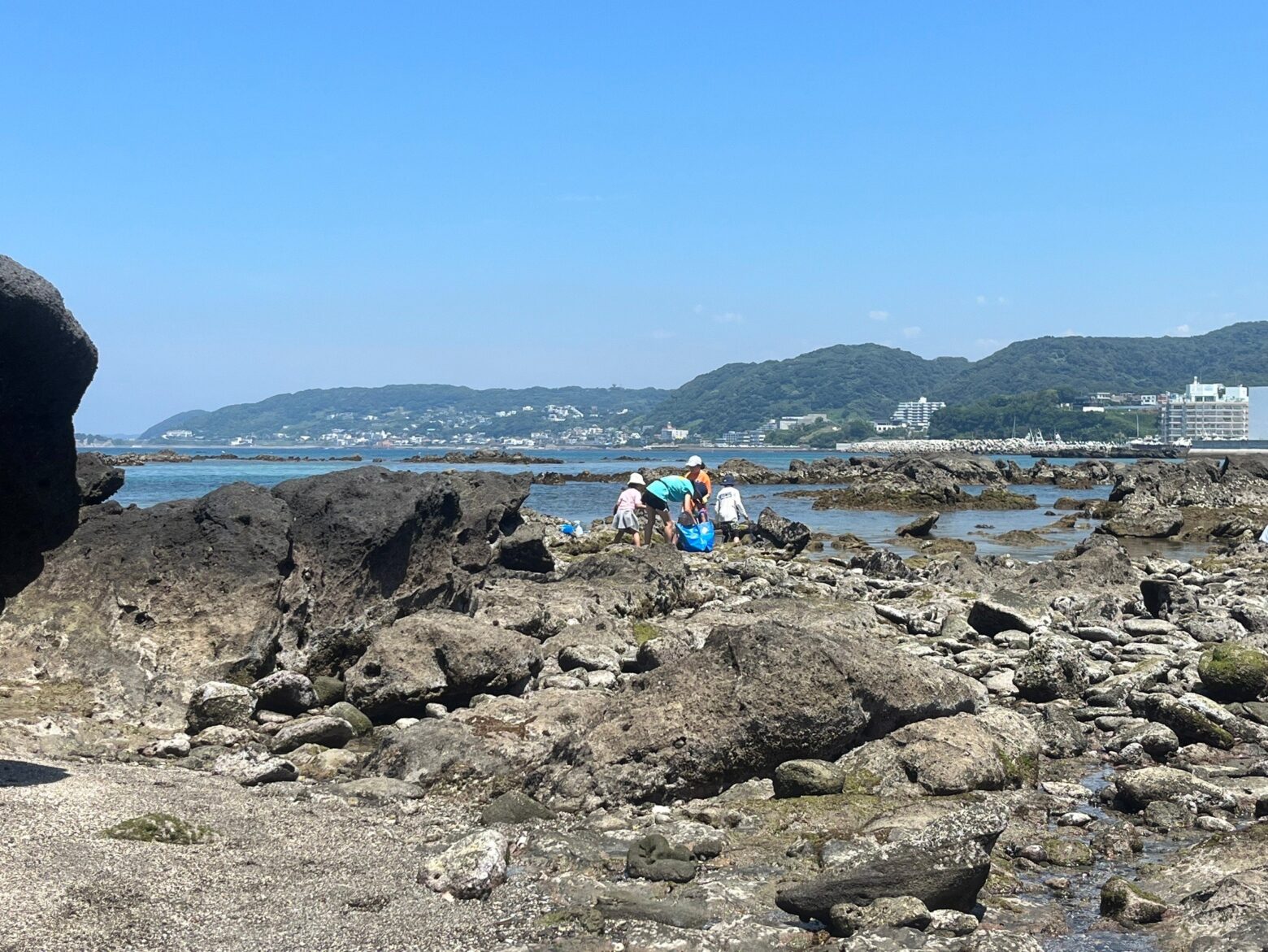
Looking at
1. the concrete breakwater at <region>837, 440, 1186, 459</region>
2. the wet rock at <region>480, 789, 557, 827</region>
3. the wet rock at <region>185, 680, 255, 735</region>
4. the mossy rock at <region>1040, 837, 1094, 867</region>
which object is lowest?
the concrete breakwater at <region>837, 440, 1186, 459</region>

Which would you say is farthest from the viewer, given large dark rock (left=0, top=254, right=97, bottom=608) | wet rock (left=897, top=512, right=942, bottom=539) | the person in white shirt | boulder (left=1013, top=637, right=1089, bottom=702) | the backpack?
wet rock (left=897, top=512, right=942, bottom=539)

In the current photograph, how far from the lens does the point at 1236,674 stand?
12102 mm

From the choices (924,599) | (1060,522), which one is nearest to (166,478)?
(1060,522)

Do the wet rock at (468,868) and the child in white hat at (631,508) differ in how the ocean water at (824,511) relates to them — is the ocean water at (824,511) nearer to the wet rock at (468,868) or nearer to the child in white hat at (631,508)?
the child in white hat at (631,508)

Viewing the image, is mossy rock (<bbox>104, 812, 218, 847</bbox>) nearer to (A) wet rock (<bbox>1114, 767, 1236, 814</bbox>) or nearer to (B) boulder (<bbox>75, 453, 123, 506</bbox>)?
(A) wet rock (<bbox>1114, 767, 1236, 814</bbox>)

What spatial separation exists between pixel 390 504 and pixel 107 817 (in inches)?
319

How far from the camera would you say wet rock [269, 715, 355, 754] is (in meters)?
10.1

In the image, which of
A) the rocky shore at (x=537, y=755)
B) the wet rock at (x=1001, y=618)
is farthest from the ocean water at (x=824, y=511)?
the wet rock at (x=1001, y=618)

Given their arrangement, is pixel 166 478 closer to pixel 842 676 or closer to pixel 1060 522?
pixel 1060 522

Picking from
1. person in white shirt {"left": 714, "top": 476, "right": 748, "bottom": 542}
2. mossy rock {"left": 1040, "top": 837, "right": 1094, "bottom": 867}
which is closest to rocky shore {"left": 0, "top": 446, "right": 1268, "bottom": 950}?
mossy rock {"left": 1040, "top": 837, "right": 1094, "bottom": 867}

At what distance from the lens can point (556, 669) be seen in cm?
1317

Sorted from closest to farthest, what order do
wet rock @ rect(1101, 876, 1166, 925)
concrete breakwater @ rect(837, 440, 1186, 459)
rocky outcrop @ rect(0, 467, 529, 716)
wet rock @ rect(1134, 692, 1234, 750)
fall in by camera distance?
wet rock @ rect(1101, 876, 1166, 925), wet rock @ rect(1134, 692, 1234, 750), rocky outcrop @ rect(0, 467, 529, 716), concrete breakwater @ rect(837, 440, 1186, 459)

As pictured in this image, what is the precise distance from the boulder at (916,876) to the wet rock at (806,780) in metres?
1.73

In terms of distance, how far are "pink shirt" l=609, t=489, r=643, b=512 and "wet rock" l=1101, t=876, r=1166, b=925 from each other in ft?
67.1
